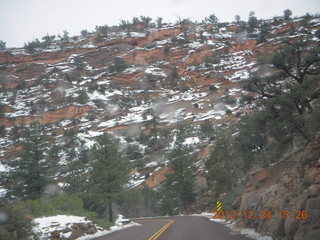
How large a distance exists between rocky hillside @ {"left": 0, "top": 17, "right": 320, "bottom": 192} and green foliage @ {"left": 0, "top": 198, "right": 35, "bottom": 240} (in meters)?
34.7

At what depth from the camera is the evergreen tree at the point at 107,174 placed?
24672 millimetres

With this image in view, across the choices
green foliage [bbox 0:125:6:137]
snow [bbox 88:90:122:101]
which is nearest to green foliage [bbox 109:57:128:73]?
snow [bbox 88:90:122:101]

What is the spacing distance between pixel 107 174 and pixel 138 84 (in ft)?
257

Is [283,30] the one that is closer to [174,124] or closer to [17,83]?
[174,124]

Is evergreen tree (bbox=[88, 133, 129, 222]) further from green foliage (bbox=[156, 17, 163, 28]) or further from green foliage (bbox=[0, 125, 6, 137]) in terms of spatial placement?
green foliage (bbox=[156, 17, 163, 28])

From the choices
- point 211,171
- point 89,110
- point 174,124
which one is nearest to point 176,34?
point 89,110

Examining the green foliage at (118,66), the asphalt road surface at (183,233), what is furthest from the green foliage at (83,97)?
the asphalt road surface at (183,233)

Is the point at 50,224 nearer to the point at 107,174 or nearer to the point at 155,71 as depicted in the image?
the point at 107,174

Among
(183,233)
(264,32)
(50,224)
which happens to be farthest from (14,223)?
(264,32)

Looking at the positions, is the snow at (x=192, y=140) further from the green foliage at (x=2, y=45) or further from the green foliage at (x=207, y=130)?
the green foliage at (x=2, y=45)

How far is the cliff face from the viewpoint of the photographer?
684 centimetres

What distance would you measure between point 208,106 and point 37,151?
5383cm

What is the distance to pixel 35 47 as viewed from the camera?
432ft

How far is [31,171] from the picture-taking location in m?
27.6
